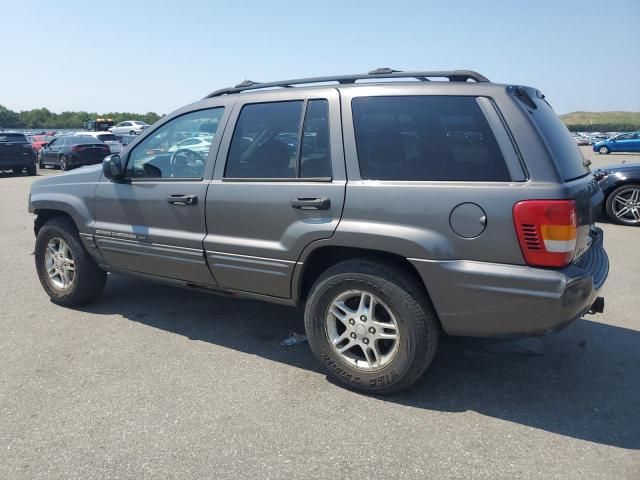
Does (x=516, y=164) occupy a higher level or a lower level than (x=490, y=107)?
lower

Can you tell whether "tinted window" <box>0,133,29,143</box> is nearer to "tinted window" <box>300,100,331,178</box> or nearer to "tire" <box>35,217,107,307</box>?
"tire" <box>35,217,107,307</box>

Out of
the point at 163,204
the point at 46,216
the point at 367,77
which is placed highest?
the point at 367,77

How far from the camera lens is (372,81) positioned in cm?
334

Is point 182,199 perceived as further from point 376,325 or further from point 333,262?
point 376,325

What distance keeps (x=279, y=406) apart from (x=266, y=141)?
1754mm

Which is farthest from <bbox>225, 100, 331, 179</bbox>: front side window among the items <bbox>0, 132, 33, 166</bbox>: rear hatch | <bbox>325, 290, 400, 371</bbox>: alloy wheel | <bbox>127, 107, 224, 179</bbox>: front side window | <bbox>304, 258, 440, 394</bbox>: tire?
<bbox>0, 132, 33, 166</bbox>: rear hatch

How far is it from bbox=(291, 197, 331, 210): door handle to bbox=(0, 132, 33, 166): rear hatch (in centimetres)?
1960

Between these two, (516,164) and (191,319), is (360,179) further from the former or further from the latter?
(191,319)

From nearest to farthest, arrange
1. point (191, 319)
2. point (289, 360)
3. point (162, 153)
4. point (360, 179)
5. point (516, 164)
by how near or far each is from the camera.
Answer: point (516, 164) < point (360, 179) < point (289, 360) < point (162, 153) < point (191, 319)

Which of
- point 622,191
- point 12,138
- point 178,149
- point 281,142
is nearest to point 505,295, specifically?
point 281,142

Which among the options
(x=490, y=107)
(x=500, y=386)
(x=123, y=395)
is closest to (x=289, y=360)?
(x=123, y=395)

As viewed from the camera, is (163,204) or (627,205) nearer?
(163,204)

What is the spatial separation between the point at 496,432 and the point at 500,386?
21.3 inches

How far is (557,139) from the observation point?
3027 mm
